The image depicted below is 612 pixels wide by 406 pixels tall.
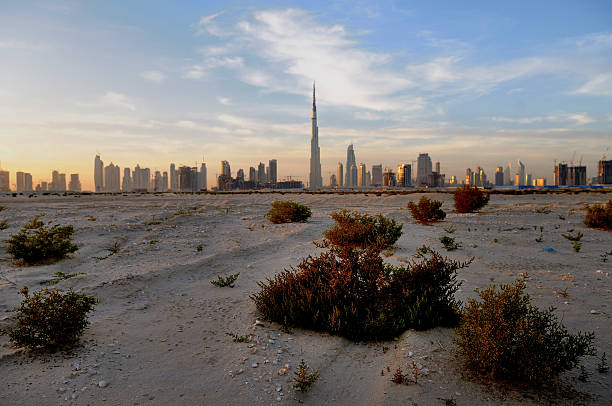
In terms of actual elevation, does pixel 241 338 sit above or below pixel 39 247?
below

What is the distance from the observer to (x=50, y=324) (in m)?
4.01

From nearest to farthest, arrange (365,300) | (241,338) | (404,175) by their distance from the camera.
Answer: (241,338)
(365,300)
(404,175)

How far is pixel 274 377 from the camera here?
11.7 ft

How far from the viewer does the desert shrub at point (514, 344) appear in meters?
3.19

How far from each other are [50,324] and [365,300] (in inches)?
153

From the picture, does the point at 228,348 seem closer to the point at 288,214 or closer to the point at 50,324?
the point at 50,324

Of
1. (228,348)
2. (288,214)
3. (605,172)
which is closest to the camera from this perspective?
(228,348)

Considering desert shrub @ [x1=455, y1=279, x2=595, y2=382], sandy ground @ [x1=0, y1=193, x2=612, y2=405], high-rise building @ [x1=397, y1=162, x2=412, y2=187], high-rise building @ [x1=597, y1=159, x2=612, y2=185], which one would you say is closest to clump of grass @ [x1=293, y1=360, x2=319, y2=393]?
sandy ground @ [x1=0, y1=193, x2=612, y2=405]

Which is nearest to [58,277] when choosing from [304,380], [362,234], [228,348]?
[228,348]

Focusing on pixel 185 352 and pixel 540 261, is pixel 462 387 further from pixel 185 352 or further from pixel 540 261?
pixel 540 261

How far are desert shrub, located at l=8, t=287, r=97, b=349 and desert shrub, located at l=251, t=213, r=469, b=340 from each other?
94.3 inches

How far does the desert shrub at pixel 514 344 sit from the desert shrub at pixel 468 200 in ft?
65.5

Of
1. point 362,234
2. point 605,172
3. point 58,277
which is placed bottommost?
point 58,277

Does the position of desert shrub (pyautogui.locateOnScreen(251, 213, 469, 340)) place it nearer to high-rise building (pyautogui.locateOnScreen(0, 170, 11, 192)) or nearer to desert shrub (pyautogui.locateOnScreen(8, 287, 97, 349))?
desert shrub (pyautogui.locateOnScreen(8, 287, 97, 349))
